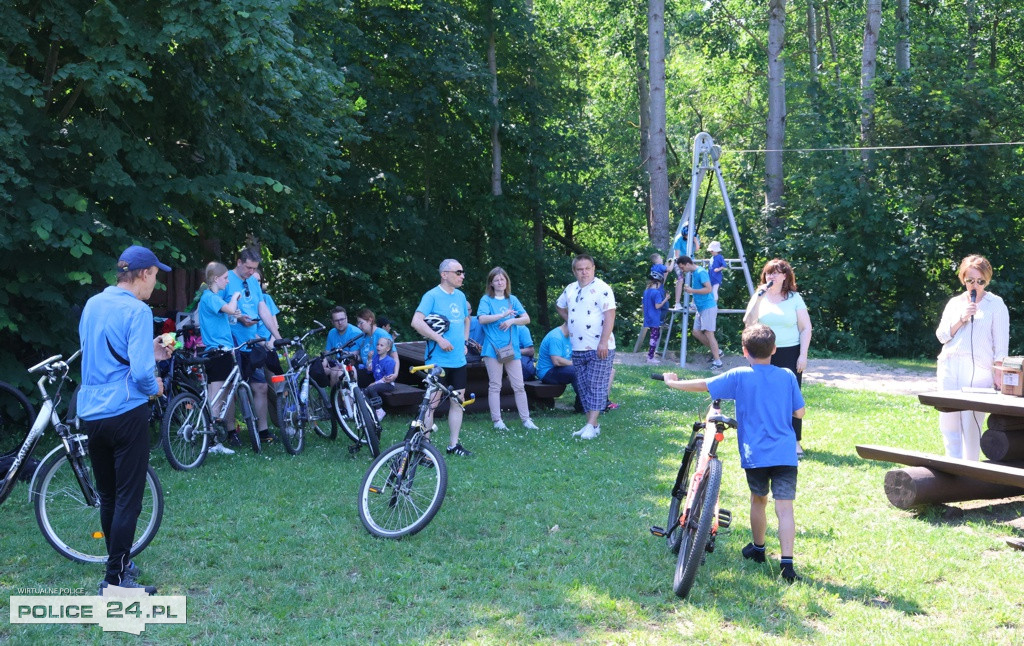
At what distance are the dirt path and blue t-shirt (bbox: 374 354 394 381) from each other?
5.94 metres

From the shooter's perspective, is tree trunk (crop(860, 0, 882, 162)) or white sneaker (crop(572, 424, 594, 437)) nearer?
white sneaker (crop(572, 424, 594, 437))

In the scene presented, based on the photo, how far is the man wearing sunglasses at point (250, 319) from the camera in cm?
918

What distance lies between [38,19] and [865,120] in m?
17.9

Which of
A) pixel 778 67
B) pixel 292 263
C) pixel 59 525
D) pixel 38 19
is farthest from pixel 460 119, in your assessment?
pixel 59 525

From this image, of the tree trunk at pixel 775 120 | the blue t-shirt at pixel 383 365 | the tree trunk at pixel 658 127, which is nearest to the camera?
the blue t-shirt at pixel 383 365

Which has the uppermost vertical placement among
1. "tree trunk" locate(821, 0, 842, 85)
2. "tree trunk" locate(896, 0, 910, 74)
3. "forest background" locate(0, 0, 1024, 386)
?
"tree trunk" locate(821, 0, 842, 85)

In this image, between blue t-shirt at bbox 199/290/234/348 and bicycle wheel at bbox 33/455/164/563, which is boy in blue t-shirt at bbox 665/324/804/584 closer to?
bicycle wheel at bbox 33/455/164/563

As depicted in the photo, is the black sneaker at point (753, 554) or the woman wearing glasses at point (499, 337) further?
the woman wearing glasses at point (499, 337)

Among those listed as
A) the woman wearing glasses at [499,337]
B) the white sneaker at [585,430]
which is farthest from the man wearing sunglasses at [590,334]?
the woman wearing glasses at [499,337]

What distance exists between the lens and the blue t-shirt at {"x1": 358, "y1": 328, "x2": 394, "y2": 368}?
10.8 m

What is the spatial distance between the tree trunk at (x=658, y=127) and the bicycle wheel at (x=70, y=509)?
17.1 metres

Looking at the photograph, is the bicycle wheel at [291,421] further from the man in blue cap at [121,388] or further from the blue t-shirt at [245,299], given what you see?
the man in blue cap at [121,388]

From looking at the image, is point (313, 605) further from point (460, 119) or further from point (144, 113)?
point (460, 119)

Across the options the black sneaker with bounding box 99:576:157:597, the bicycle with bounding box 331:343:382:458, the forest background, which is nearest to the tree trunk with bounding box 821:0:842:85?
the forest background
